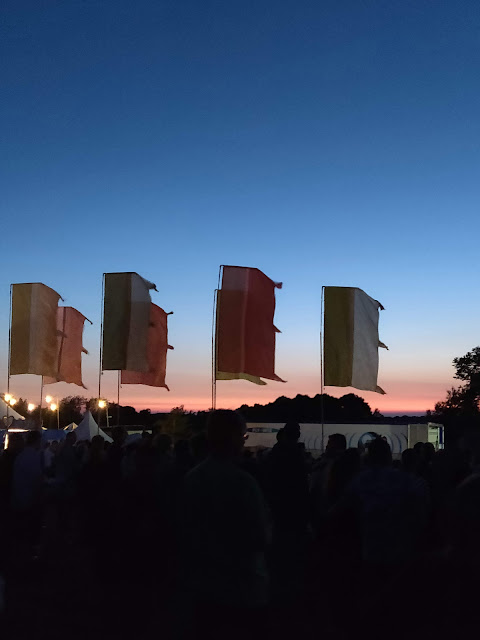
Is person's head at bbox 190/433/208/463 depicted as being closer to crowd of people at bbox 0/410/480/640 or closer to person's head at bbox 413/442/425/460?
crowd of people at bbox 0/410/480/640

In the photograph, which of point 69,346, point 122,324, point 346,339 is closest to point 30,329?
point 69,346

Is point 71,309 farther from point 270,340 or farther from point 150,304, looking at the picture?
point 270,340

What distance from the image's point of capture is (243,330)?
17.5m

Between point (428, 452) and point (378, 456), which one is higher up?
point (378, 456)

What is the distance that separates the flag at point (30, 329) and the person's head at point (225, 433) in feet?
56.9

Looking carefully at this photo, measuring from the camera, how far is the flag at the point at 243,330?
57.2 ft

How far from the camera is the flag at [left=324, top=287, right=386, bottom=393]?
17578 mm

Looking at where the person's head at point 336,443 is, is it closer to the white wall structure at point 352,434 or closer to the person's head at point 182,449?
the person's head at point 182,449

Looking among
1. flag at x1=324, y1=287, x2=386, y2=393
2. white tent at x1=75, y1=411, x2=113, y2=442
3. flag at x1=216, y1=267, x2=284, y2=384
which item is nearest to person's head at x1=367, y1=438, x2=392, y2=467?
flag at x1=216, y1=267, x2=284, y2=384

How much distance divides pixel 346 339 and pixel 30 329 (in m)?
8.58

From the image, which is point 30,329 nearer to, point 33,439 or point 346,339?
point 346,339

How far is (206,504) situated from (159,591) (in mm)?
3327

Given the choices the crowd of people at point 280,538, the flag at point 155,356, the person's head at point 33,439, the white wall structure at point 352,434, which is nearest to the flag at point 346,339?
the flag at point 155,356

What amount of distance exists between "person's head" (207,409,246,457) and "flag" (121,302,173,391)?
16591 mm
